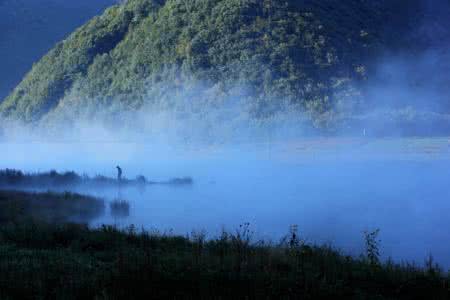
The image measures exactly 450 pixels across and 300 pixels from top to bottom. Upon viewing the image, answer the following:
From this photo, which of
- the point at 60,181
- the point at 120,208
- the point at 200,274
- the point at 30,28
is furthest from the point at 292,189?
the point at 30,28

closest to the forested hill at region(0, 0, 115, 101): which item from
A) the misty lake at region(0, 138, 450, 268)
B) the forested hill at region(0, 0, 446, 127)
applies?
the forested hill at region(0, 0, 446, 127)

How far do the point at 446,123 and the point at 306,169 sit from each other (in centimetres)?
2132

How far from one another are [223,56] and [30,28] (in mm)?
51780

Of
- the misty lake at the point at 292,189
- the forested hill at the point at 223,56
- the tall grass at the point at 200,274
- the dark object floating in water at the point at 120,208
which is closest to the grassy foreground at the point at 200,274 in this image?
the tall grass at the point at 200,274

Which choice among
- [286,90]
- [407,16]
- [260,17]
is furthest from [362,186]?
[407,16]

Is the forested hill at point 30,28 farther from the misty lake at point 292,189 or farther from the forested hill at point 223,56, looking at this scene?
the misty lake at point 292,189

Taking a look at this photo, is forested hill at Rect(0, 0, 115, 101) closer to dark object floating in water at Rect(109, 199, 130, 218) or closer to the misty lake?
the misty lake

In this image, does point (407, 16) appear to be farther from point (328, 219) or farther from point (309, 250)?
point (309, 250)

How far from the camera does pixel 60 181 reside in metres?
27.2

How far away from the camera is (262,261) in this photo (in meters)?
9.73

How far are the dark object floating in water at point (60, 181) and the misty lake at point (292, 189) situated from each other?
941 millimetres

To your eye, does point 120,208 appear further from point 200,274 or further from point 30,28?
point 30,28

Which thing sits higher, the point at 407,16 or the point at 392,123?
the point at 407,16

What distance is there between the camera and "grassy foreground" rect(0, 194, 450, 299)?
8.07 metres
